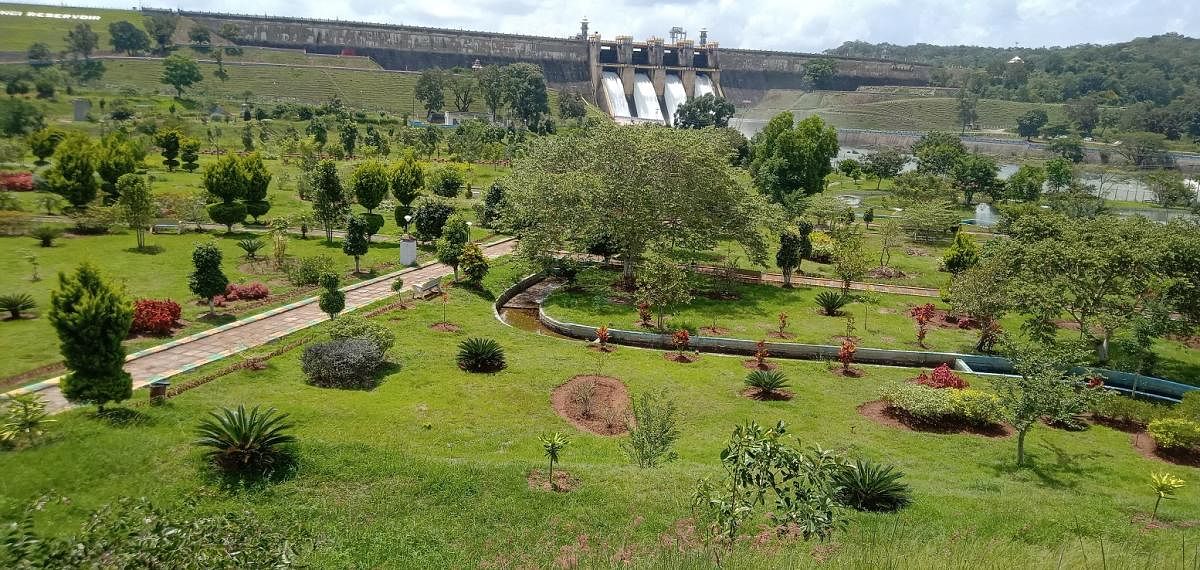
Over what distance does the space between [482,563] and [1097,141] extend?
4416 inches

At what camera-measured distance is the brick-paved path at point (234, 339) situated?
1596 centimetres

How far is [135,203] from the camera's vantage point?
2666 cm

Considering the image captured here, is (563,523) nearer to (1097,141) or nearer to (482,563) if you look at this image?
(482,563)

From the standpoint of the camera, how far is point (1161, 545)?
10.1 metres

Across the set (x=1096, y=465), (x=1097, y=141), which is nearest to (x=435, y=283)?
(x=1096, y=465)

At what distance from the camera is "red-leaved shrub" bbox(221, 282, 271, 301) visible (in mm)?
22031

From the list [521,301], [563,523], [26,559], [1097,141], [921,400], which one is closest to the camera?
[26,559]

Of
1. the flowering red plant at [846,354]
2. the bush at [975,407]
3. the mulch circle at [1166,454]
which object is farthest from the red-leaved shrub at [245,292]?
the mulch circle at [1166,454]

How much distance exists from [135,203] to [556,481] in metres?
23.3

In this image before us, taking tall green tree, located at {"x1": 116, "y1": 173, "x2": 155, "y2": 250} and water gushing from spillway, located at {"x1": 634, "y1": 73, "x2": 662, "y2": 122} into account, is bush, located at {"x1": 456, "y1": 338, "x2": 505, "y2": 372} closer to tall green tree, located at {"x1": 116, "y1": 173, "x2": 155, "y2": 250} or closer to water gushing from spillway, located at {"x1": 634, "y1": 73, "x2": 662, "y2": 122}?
tall green tree, located at {"x1": 116, "y1": 173, "x2": 155, "y2": 250}

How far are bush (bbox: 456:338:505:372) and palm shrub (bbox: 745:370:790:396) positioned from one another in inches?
258

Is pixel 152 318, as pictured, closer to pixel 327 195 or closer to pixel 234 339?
pixel 234 339

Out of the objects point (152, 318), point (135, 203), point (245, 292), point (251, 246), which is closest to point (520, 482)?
point (152, 318)

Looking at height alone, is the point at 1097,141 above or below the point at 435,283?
above
